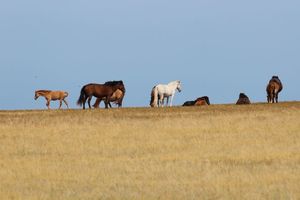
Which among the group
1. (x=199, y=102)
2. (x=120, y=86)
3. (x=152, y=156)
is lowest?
(x=152, y=156)

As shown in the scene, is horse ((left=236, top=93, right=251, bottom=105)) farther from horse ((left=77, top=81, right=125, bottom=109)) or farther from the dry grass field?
the dry grass field

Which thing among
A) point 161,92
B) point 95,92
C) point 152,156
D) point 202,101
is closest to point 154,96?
point 161,92

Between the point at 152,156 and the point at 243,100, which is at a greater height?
the point at 243,100

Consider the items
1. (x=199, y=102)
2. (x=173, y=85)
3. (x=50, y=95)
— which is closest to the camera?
(x=199, y=102)

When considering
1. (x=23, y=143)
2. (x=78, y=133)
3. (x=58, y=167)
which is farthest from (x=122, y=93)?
(x=58, y=167)

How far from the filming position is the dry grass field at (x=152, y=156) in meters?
13.9

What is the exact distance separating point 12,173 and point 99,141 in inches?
307

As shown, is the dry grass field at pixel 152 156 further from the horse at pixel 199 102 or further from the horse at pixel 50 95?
the horse at pixel 50 95

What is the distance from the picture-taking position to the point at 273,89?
142 feet

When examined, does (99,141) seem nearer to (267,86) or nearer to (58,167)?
(58,167)

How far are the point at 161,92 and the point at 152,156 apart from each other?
2545 cm

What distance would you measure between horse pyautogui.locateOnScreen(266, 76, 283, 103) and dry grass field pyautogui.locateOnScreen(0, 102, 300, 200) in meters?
7.55

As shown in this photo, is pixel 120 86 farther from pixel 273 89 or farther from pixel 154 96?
pixel 273 89

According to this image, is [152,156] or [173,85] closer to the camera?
[152,156]
